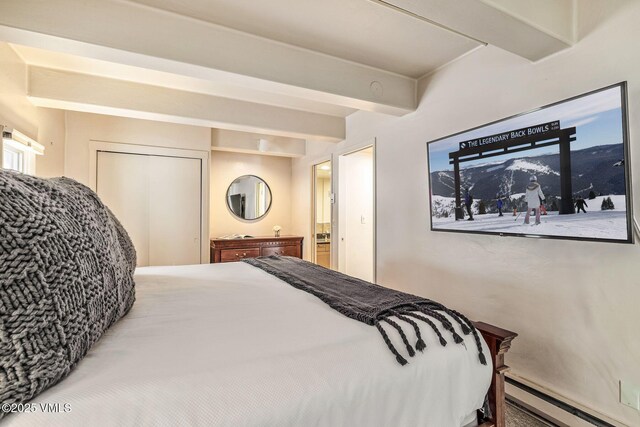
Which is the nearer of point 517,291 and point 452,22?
point 452,22

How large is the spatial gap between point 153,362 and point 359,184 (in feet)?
11.3

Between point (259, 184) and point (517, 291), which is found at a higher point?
point (259, 184)

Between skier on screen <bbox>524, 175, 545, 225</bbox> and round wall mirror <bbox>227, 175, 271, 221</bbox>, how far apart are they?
13.2ft

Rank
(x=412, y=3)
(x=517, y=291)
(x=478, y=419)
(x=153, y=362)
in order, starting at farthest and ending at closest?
(x=517, y=291) < (x=412, y=3) < (x=478, y=419) < (x=153, y=362)

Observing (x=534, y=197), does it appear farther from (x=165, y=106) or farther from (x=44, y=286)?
(x=165, y=106)

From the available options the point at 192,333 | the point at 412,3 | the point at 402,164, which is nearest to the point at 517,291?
the point at 402,164

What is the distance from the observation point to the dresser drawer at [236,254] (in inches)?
170

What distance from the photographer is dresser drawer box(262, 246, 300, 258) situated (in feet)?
15.0

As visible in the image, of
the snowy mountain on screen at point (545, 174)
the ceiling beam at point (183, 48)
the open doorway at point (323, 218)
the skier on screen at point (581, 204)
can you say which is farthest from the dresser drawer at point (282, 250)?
the skier on screen at point (581, 204)

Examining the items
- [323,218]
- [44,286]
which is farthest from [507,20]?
[323,218]

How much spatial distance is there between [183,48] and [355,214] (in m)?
2.77

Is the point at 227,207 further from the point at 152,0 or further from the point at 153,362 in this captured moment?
the point at 153,362

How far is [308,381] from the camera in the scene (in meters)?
0.88

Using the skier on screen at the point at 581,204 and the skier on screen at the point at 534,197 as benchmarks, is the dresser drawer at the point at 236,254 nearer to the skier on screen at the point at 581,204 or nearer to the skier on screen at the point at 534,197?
the skier on screen at the point at 534,197
